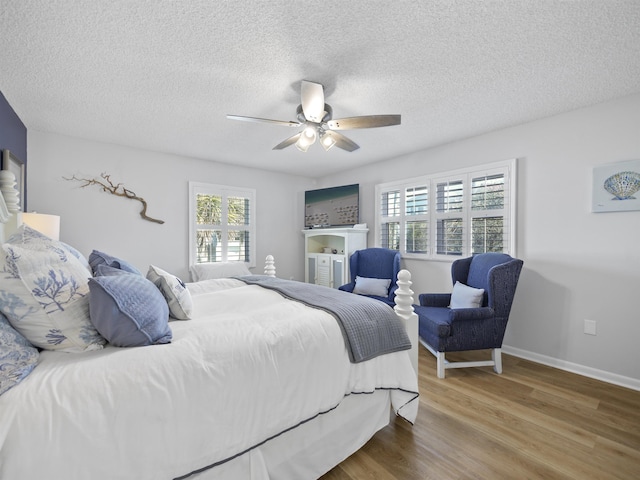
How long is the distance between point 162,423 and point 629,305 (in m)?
3.44

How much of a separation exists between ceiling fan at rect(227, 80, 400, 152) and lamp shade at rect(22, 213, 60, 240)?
1770mm

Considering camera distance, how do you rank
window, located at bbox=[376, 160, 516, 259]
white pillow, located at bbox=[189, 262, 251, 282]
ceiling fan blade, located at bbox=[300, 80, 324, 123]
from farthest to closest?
white pillow, located at bbox=[189, 262, 251, 282]
window, located at bbox=[376, 160, 516, 259]
ceiling fan blade, located at bbox=[300, 80, 324, 123]

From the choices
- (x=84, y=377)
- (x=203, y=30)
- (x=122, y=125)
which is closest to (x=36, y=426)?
(x=84, y=377)

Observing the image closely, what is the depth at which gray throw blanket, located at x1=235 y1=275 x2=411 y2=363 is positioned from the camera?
1543 millimetres

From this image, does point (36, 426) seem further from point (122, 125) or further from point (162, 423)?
point (122, 125)

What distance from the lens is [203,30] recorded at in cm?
160

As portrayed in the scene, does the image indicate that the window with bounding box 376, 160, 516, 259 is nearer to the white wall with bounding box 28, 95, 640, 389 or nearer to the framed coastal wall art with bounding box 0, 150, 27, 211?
the white wall with bounding box 28, 95, 640, 389

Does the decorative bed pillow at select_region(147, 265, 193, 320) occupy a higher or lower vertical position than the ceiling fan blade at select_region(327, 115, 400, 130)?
lower

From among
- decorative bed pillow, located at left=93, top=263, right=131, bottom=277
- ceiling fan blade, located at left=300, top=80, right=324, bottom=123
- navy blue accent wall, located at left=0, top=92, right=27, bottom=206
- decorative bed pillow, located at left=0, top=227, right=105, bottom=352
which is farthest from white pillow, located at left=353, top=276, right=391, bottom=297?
navy blue accent wall, located at left=0, top=92, right=27, bottom=206

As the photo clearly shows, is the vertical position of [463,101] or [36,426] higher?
[463,101]

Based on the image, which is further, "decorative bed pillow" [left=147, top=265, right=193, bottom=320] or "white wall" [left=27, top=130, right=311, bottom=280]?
"white wall" [left=27, top=130, right=311, bottom=280]

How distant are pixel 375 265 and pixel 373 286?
1.20 feet

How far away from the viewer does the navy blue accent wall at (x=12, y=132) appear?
7.59 feet

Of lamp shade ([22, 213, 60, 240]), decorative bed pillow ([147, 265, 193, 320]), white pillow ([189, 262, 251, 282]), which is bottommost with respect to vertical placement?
white pillow ([189, 262, 251, 282])
